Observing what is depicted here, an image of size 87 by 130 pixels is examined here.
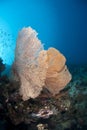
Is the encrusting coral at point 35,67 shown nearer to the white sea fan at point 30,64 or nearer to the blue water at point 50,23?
the white sea fan at point 30,64

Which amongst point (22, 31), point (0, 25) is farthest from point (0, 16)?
point (22, 31)

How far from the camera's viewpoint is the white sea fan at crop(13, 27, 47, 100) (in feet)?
14.6

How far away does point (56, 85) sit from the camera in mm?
4996

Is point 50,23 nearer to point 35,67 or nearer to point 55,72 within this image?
point 55,72

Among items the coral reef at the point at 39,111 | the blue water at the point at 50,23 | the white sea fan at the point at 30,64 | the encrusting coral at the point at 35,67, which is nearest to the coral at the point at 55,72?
the encrusting coral at the point at 35,67

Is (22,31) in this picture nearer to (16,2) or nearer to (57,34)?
(16,2)

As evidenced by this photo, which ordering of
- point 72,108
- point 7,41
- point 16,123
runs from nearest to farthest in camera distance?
point 16,123 < point 72,108 < point 7,41

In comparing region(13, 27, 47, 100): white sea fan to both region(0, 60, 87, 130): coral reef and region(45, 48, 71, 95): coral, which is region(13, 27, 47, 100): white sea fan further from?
region(45, 48, 71, 95): coral

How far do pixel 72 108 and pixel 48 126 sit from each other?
978 millimetres

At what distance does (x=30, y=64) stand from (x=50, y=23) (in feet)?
34.0

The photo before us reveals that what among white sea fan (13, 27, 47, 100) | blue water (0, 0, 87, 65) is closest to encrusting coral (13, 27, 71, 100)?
white sea fan (13, 27, 47, 100)

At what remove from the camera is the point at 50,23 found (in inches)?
573

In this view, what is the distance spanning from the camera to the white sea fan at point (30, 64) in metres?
4.45

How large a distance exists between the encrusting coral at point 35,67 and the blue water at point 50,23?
8.09 metres
